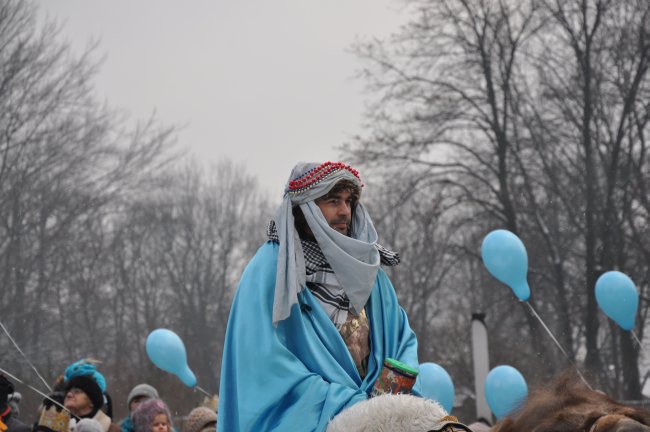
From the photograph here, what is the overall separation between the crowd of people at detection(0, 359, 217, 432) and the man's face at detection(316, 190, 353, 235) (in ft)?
9.96

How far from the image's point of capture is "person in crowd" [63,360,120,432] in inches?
280

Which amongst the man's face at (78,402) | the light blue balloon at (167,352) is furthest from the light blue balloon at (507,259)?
the man's face at (78,402)

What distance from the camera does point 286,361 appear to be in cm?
330

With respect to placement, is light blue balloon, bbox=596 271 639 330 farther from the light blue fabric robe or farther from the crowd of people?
the light blue fabric robe

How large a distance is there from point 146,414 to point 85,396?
49 cm

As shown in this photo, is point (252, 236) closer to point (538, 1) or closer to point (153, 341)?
point (538, 1)

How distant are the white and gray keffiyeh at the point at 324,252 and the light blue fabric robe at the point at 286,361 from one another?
8cm

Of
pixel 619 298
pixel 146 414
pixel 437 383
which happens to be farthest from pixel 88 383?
pixel 619 298

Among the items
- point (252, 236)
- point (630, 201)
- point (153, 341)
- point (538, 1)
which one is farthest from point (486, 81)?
point (252, 236)

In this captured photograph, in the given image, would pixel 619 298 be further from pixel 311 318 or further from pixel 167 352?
pixel 311 318

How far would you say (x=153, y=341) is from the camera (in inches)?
406

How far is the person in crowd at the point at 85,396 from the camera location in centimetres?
711

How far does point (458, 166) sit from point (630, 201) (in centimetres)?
351

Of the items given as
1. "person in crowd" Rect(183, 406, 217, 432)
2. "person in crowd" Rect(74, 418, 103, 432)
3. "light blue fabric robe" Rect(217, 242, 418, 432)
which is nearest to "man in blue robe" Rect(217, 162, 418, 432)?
"light blue fabric robe" Rect(217, 242, 418, 432)
